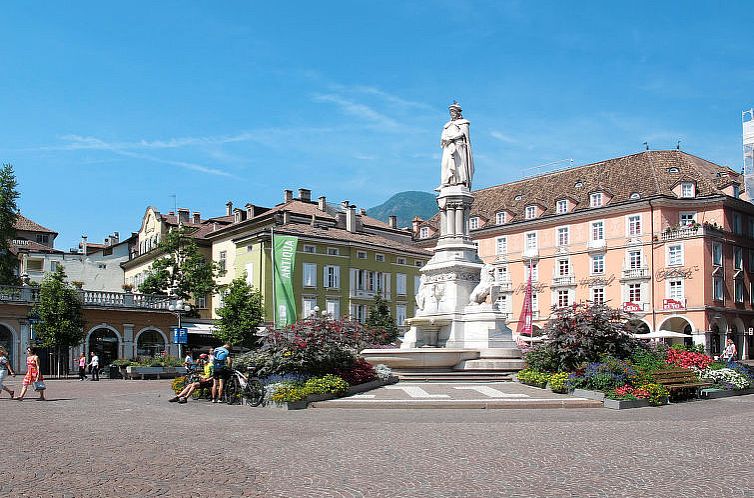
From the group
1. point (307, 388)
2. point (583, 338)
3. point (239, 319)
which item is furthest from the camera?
point (239, 319)

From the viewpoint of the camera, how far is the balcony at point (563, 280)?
6481 cm

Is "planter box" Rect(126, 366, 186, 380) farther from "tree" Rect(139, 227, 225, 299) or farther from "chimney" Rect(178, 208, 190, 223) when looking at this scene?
"chimney" Rect(178, 208, 190, 223)

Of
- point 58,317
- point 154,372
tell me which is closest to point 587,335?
point 154,372

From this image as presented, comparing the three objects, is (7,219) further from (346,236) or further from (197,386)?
(197,386)


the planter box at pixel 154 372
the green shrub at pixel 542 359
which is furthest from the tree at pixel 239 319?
the green shrub at pixel 542 359

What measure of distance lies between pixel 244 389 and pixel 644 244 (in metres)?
48.0

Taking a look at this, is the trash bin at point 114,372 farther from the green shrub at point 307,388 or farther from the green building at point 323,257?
the green shrub at point 307,388

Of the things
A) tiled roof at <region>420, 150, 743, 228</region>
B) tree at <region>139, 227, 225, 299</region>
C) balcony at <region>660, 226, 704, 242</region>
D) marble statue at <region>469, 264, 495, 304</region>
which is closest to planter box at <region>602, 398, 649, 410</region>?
marble statue at <region>469, 264, 495, 304</region>

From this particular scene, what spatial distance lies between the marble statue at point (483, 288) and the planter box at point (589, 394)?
9.06 metres

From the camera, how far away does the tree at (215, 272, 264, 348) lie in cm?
4722

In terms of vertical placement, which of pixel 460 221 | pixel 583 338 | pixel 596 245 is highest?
pixel 596 245

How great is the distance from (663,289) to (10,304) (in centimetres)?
4574

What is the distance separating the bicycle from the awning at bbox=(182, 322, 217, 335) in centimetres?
3345

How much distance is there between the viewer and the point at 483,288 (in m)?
27.6
